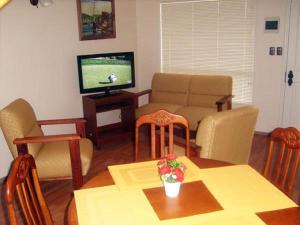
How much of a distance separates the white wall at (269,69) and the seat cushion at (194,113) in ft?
2.48

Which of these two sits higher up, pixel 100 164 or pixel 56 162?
pixel 56 162

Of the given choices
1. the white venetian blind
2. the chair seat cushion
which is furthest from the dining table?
the white venetian blind

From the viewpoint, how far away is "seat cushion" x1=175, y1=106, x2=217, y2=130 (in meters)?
4.58

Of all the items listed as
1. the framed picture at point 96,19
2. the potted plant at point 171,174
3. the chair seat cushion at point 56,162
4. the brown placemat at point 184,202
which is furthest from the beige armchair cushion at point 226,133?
the framed picture at point 96,19

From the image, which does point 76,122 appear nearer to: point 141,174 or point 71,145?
point 71,145

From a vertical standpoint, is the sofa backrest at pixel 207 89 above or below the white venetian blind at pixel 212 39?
below

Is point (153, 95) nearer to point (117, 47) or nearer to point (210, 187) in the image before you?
point (117, 47)

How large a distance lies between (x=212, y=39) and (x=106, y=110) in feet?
6.04

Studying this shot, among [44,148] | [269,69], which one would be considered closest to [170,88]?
[269,69]

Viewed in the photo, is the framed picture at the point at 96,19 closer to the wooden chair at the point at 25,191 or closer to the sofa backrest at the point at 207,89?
the sofa backrest at the point at 207,89

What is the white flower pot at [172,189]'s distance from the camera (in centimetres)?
178

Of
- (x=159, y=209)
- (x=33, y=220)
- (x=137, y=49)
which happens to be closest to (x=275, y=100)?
(x=137, y=49)

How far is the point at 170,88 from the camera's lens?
204 inches

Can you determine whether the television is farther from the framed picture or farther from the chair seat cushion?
the chair seat cushion
